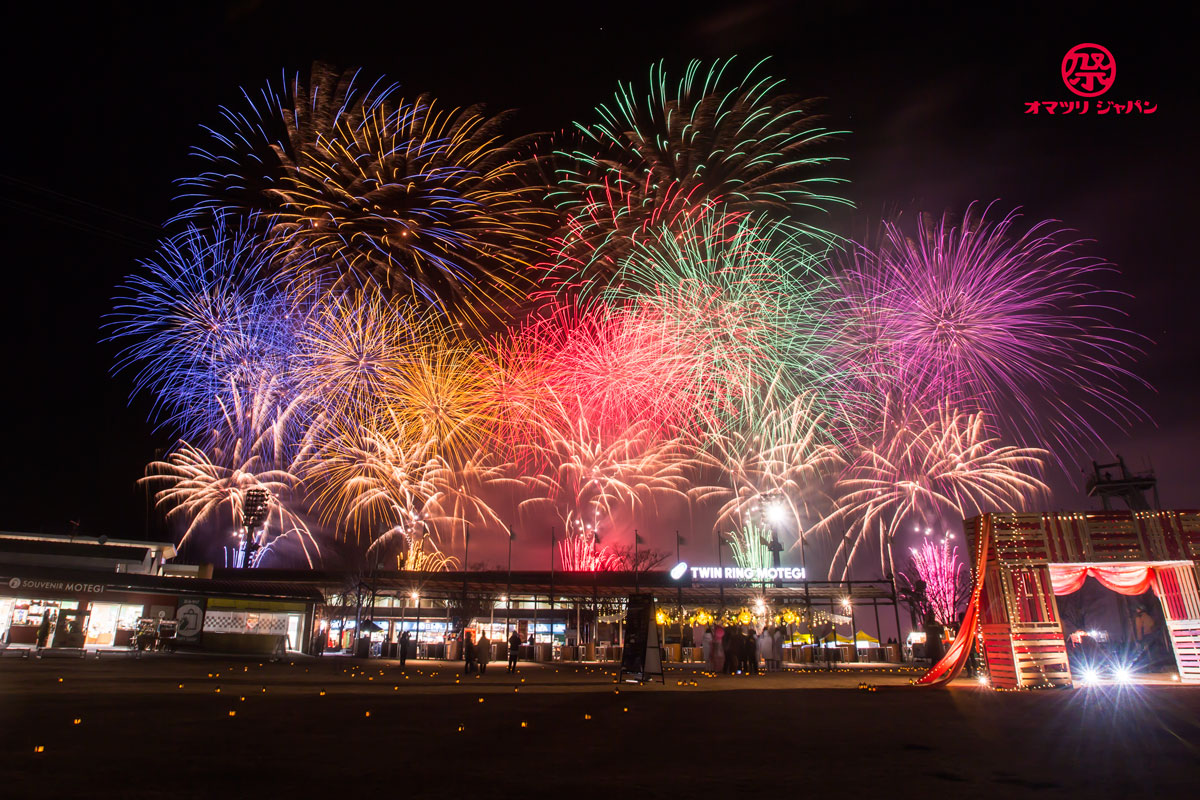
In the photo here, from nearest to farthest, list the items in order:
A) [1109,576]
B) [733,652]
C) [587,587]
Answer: [1109,576], [733,652], [587,587]

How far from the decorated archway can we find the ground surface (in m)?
2.13

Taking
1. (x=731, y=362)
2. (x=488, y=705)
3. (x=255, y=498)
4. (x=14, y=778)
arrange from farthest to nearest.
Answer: (x=255, y=498), (x=731, y=362), (x=488, y=705), (x=14, y=778)

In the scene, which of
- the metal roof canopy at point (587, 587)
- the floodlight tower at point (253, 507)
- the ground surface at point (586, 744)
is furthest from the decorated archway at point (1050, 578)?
the floodlight tower at point (253, 507)

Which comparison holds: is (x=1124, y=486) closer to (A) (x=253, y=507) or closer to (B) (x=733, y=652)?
(B) (x=733, y=652)

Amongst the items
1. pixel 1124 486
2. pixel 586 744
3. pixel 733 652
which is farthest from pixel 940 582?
pixel 586 744

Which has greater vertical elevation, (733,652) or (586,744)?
(733,652)

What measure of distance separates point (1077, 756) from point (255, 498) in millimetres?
41649

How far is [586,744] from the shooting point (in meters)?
8.67

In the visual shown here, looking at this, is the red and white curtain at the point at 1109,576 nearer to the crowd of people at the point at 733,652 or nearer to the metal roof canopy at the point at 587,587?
the crowd of people at the point at 733,652

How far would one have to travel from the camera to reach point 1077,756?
25.4ft

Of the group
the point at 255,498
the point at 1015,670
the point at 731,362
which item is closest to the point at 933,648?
the point at 1015,670

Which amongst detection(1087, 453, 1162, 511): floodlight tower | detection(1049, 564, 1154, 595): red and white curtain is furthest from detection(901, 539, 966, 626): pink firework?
detection(1049, 564, 1154, 595): red and white curtain

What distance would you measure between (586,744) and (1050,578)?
589 inches

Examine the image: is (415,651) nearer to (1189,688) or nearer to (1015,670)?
(1015,670)
